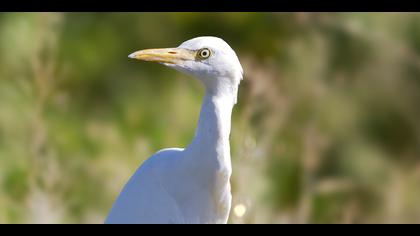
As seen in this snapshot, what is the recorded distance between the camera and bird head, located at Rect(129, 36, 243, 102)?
5.54 feet

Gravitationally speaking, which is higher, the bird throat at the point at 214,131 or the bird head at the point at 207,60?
the bird head at the point at 207,60

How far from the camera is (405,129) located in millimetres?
4219

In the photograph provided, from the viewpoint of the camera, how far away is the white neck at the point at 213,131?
1723mm

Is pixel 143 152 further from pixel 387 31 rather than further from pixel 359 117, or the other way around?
pixel 387 31

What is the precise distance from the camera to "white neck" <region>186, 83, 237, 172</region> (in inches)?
67.8

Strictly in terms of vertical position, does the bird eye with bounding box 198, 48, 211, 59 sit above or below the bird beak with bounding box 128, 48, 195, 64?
above

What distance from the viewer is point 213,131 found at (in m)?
1.73

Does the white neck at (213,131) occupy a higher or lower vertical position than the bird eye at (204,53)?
lower

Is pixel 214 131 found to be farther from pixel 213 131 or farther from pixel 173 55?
pixel 173 55

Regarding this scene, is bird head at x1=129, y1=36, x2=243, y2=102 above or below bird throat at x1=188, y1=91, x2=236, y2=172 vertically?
above

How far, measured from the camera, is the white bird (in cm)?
170

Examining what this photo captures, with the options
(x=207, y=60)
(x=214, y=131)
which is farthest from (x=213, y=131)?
(x=207, y=60)

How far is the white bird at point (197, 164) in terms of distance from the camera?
1.70 meters

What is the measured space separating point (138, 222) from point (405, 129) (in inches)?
104
